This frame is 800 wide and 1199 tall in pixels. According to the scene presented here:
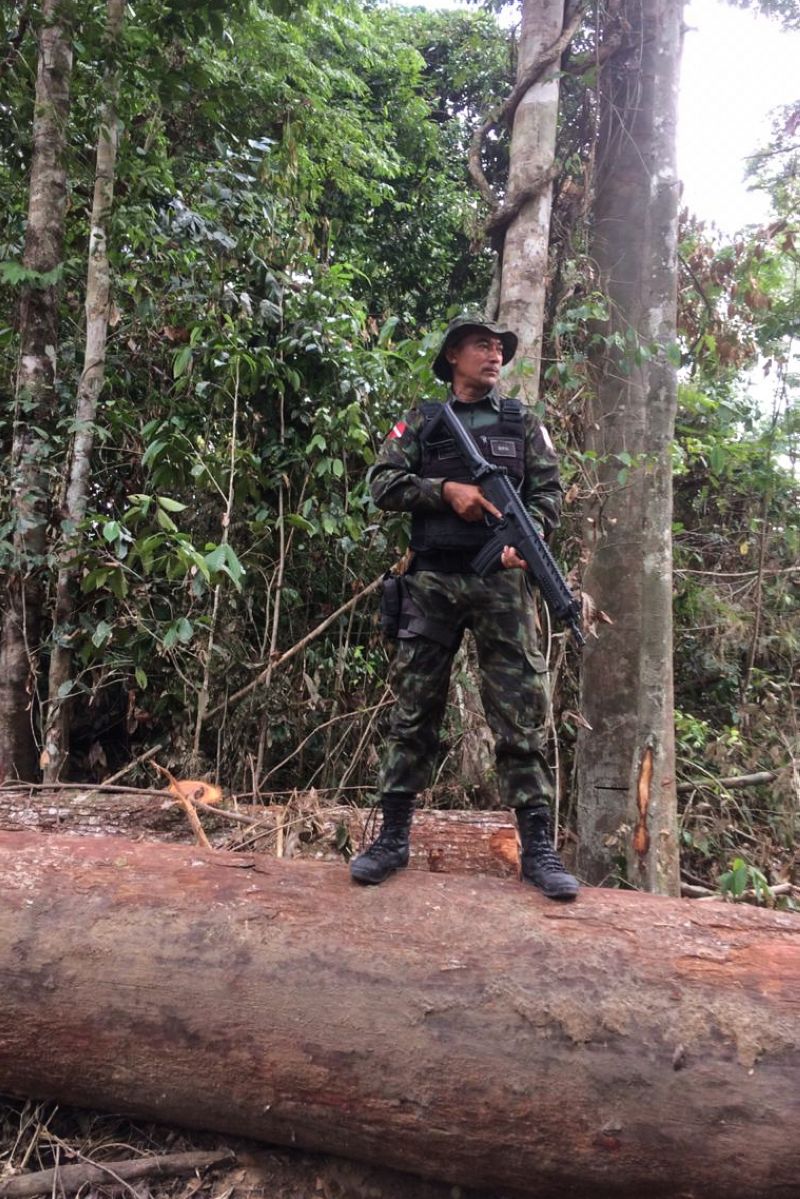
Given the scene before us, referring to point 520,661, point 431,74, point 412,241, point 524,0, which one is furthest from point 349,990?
point 431,74

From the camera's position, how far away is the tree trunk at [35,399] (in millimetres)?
4797

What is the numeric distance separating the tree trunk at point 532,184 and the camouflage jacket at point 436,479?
166cm

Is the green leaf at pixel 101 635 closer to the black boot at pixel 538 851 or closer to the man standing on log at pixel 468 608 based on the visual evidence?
the man standing on log at pixel 468 608

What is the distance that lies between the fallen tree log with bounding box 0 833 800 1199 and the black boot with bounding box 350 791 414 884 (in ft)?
0.37

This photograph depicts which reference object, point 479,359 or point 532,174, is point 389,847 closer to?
point 479,359

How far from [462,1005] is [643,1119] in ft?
1.78

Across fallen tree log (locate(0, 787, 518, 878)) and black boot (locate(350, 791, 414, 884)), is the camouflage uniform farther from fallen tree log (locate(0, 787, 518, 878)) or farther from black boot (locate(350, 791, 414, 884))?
fallen tree log (locate(0, 787, 518, 878))

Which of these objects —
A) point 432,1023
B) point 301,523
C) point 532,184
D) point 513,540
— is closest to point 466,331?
point 513,540

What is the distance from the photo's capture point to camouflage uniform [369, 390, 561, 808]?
2.94 m

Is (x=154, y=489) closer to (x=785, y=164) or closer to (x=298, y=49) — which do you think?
(x=298, y=49)

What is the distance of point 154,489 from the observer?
470 cm

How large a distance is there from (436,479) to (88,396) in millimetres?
2723

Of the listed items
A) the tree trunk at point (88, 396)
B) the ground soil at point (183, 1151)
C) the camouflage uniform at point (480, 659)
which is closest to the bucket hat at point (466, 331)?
the camouflage uniform at point (480, 659)

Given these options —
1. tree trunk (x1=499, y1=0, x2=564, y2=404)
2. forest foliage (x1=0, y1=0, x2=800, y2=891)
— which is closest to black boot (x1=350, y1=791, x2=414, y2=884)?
forest foliage (x1=0, y1=0, x2=800, y2=891)
